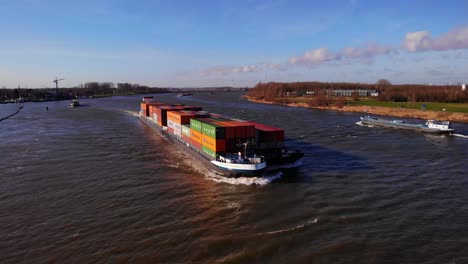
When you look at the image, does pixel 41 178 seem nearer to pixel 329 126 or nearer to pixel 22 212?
pixel 22 212

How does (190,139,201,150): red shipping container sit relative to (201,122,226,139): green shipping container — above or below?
below

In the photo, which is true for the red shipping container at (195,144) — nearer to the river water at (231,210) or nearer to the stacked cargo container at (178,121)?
the river water at (231,210)

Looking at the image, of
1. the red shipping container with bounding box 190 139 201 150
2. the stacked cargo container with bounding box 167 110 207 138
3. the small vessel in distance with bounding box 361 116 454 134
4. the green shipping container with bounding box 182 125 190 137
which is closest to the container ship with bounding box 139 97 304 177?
the red shipping container with bounding box 190 139 201 150

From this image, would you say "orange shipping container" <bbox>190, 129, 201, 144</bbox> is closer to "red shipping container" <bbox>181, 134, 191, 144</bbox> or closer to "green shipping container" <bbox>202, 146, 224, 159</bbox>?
"red shipping container" <bbox>181, 134, 191, 144</bbox>

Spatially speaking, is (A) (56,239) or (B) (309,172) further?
(B) (309,172)

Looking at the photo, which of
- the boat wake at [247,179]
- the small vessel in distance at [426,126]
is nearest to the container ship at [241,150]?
the boat wake at [247,179]


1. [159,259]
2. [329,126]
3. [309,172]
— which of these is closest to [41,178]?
[159,259]

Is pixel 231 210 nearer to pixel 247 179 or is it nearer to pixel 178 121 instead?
pixel 247 179

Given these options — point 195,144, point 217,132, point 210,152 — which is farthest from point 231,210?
point 195,144

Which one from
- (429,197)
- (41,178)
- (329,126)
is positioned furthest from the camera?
(329,126)
